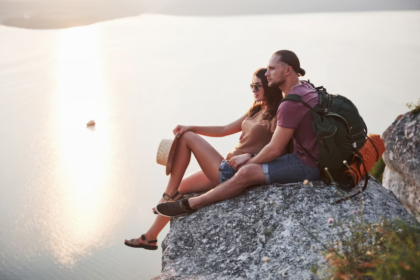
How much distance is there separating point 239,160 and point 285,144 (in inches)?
18.5

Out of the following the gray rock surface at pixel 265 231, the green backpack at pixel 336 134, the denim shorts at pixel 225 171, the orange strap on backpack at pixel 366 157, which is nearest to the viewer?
the gray rock surface at pixel 265 231

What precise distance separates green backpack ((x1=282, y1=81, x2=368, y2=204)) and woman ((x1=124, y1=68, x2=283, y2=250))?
514 millimetres

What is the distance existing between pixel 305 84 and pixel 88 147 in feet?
64.0

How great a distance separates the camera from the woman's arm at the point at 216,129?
13.1 feet

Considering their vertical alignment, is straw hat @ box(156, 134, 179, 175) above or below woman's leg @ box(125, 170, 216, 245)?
above

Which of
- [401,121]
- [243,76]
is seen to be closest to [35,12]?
[243,76]

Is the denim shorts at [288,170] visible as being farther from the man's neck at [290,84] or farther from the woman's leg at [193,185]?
the woman's leg at [193,185]

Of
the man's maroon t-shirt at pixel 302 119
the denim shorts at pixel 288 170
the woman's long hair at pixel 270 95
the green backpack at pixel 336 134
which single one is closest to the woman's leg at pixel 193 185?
the denim shorts at pixel 288 170

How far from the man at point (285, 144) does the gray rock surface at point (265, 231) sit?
141mm

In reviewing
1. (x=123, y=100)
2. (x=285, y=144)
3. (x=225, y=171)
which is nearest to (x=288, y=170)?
(x=285, y=144)

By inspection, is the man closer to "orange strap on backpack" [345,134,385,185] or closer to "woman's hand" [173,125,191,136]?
"orange strap on backpack" [345,134,385,185]

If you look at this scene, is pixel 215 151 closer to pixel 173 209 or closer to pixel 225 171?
pixel 225 171

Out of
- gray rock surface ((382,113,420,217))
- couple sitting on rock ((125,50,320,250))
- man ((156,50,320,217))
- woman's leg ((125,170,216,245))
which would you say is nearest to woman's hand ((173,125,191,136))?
couple sitting on rock ((125,50,320,250))

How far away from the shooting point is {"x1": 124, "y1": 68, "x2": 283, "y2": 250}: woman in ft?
12.0
